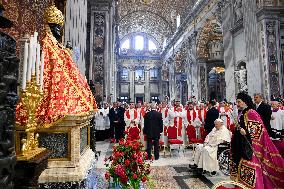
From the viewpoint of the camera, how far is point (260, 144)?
380cm

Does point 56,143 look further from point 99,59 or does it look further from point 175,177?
point 99,59

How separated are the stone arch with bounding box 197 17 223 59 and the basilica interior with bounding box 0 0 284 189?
75 millimetres

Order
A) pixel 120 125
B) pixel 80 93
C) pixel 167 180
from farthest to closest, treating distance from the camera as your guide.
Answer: pixel 120 125 → pixel 167 180 → pixel 80 93

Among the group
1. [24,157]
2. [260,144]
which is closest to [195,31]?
[260,144]

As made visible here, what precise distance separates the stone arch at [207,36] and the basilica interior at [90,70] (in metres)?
0.08

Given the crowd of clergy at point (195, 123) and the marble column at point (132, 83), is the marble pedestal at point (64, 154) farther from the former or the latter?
the marble column at point (132, 83)

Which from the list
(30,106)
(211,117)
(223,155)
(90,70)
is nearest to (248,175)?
(223,155)

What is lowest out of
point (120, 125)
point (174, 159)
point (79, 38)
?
point (174, 159)

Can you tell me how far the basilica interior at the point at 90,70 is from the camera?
1.48m

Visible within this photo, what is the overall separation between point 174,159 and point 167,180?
249 centimetres

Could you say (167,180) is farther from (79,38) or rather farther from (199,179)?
(79,38)

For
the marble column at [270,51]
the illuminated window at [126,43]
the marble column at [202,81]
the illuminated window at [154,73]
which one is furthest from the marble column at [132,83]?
the marble column at [270,51]

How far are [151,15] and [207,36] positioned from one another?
15.1 m

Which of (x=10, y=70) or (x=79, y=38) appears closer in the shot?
(x=10, y=70)
